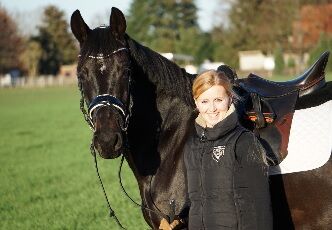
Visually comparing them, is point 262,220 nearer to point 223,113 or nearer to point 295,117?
point 223,113

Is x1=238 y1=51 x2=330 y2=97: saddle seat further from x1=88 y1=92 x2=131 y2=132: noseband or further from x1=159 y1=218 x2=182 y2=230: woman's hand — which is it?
x1=159 y1=218 x2=182 y2=230: woman's hand

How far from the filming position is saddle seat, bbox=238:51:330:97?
376 centimetres

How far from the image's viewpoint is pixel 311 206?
3.44m

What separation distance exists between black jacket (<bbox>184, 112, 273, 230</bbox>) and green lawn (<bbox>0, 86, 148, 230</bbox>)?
3980mm

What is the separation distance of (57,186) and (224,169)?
7.56 m

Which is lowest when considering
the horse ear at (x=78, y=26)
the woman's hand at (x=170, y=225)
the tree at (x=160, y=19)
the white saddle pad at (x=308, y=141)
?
the tree at (x=160, y=19)

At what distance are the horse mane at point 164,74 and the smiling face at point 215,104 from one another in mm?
872

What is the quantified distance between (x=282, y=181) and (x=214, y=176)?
0.86 metres

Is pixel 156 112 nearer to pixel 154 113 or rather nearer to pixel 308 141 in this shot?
pixel 154 113

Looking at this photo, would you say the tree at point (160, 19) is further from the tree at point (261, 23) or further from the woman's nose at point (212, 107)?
the woman's nose at point (212, 107)

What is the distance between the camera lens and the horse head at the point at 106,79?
311 cm

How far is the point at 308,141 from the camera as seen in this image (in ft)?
11.7

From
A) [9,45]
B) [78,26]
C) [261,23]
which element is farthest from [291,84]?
[9,45]

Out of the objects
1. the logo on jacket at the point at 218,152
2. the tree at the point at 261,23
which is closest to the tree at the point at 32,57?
the tree at the point at 261,23
